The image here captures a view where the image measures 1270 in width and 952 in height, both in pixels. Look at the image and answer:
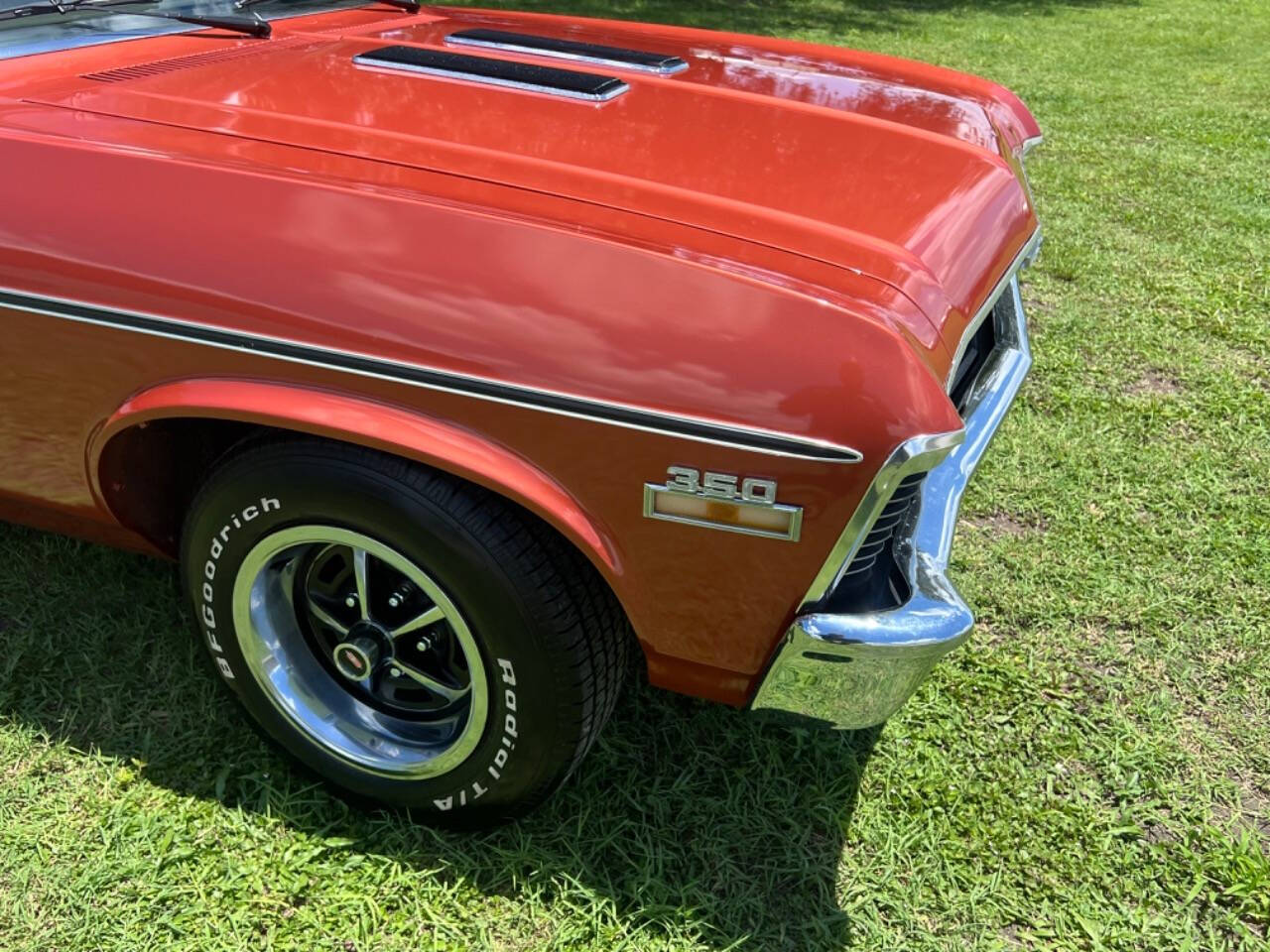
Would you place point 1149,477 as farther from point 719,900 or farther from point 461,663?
point 461,663

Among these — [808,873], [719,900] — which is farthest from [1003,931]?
[719,900]

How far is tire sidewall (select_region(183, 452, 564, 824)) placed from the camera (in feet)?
5.45

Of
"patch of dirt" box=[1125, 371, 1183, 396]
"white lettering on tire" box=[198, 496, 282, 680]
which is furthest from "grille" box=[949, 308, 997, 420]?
"patch of dirt" box=[1125, 371, 1183, 396]

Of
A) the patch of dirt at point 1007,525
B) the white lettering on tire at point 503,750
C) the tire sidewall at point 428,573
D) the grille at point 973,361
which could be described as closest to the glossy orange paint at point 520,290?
the tire sidewall at point 428,573

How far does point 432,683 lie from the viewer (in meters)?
1.96

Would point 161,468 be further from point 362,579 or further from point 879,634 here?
point 879,634

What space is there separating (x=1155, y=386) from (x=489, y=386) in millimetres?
3083

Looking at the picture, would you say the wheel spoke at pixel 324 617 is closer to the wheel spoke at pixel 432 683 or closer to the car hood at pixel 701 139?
the wheel spoke at pixel 432 683

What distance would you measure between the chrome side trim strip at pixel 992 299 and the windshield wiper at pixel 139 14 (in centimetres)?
180

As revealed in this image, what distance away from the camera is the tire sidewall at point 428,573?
166 cm

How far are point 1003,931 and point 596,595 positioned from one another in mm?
987

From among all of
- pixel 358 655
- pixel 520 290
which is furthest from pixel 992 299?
pixel 358 655

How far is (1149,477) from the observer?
325 cm

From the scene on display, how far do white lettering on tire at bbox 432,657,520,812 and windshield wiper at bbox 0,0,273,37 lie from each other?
1.72 m
